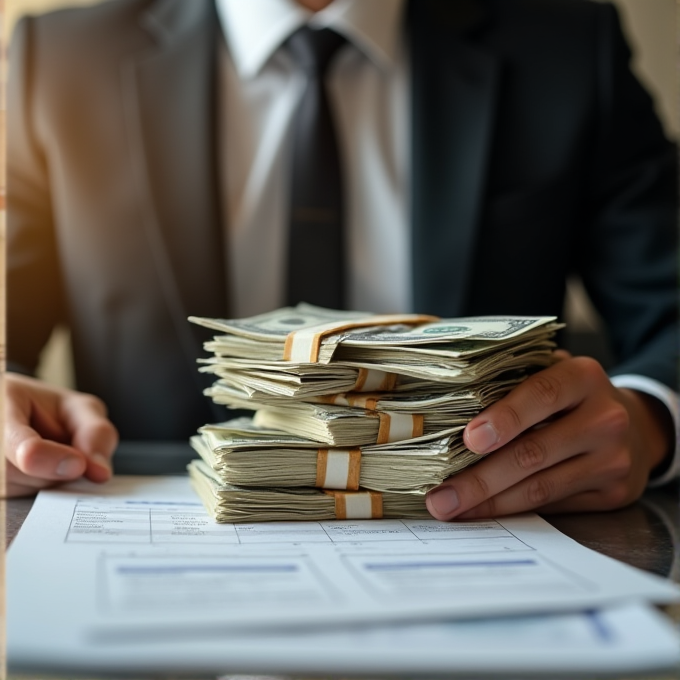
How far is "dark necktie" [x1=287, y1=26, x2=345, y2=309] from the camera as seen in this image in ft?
4.91

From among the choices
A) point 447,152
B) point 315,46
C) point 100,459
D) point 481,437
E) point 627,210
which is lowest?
point 100,459

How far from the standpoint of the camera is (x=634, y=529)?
30.6 inches

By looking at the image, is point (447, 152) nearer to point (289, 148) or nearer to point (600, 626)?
point (289, 148)

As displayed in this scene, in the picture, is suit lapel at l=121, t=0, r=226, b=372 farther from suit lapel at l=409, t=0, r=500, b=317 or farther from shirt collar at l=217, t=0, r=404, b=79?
suit lapel at l=409, t=0, r=500, b=317

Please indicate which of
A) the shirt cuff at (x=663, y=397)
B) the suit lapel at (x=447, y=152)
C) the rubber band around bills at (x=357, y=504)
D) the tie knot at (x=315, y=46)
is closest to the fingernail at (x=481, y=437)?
→ the rubber band around bills at (x=357, y=504)

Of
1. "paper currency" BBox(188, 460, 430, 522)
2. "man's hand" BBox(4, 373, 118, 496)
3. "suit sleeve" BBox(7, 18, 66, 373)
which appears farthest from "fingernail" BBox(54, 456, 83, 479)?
"suit sleeve" BBox(7, 18, 66, 373)

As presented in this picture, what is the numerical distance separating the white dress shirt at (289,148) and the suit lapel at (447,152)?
0.07m

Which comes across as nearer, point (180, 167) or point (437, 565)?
point (437, 565)

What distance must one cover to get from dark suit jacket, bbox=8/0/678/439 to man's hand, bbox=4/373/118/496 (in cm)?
48

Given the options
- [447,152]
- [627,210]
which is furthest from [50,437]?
[627,210]

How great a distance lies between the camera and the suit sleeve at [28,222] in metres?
1.59

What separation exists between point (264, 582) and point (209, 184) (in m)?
1.10

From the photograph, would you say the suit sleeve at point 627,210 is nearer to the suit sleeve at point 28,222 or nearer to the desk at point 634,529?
the desk at point 634,529

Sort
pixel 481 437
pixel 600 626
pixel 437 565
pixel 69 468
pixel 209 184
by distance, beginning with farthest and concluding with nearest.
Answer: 1. pixel 209 184
2. pixel 69 468
3. pixel 481 437
4. pixel 437 565
5. pixel 600 626
